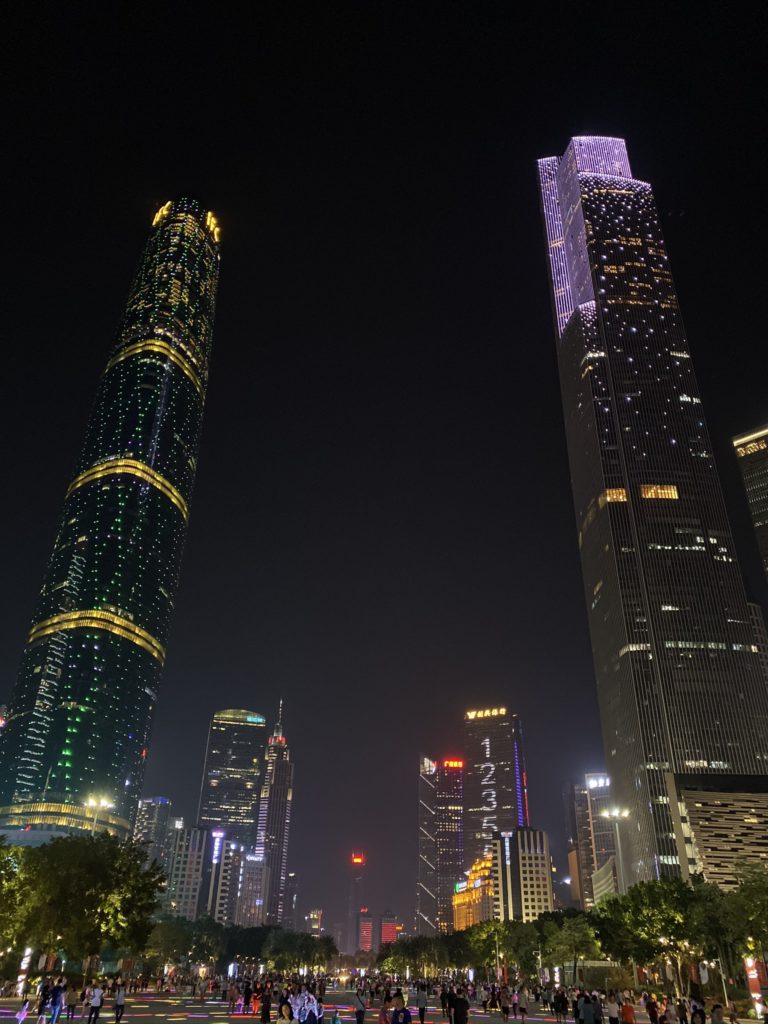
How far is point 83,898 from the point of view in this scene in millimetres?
51188

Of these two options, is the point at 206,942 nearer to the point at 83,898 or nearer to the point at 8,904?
the point at 83,898

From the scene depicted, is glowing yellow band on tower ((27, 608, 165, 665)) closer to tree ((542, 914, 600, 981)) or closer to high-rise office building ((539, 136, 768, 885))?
high-rise office building ((539, 136, 768, 885))

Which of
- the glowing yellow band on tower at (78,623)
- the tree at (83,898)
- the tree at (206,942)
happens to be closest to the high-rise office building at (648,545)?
the tree at (206,942)

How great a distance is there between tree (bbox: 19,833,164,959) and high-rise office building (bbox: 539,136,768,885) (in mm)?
93607

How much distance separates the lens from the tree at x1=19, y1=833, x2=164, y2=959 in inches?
1972

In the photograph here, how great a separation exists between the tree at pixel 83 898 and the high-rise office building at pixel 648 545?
3685 inches

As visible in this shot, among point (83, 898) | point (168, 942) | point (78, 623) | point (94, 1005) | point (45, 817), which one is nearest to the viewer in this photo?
point (94, 1005)

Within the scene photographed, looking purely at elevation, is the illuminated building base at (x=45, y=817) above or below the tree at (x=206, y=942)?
above

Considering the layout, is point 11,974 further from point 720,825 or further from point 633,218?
point 633,218

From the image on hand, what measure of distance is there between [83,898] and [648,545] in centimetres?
11790

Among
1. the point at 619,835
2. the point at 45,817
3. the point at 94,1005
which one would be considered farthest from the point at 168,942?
the point at 94,1005

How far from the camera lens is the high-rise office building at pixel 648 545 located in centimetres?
12756

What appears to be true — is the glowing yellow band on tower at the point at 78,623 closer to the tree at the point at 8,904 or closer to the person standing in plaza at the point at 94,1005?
the tree at the point at 8,904

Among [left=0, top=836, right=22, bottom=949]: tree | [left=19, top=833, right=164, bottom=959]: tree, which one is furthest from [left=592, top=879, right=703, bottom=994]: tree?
[left=0, top=836, right=22, bottom=949]: tree
